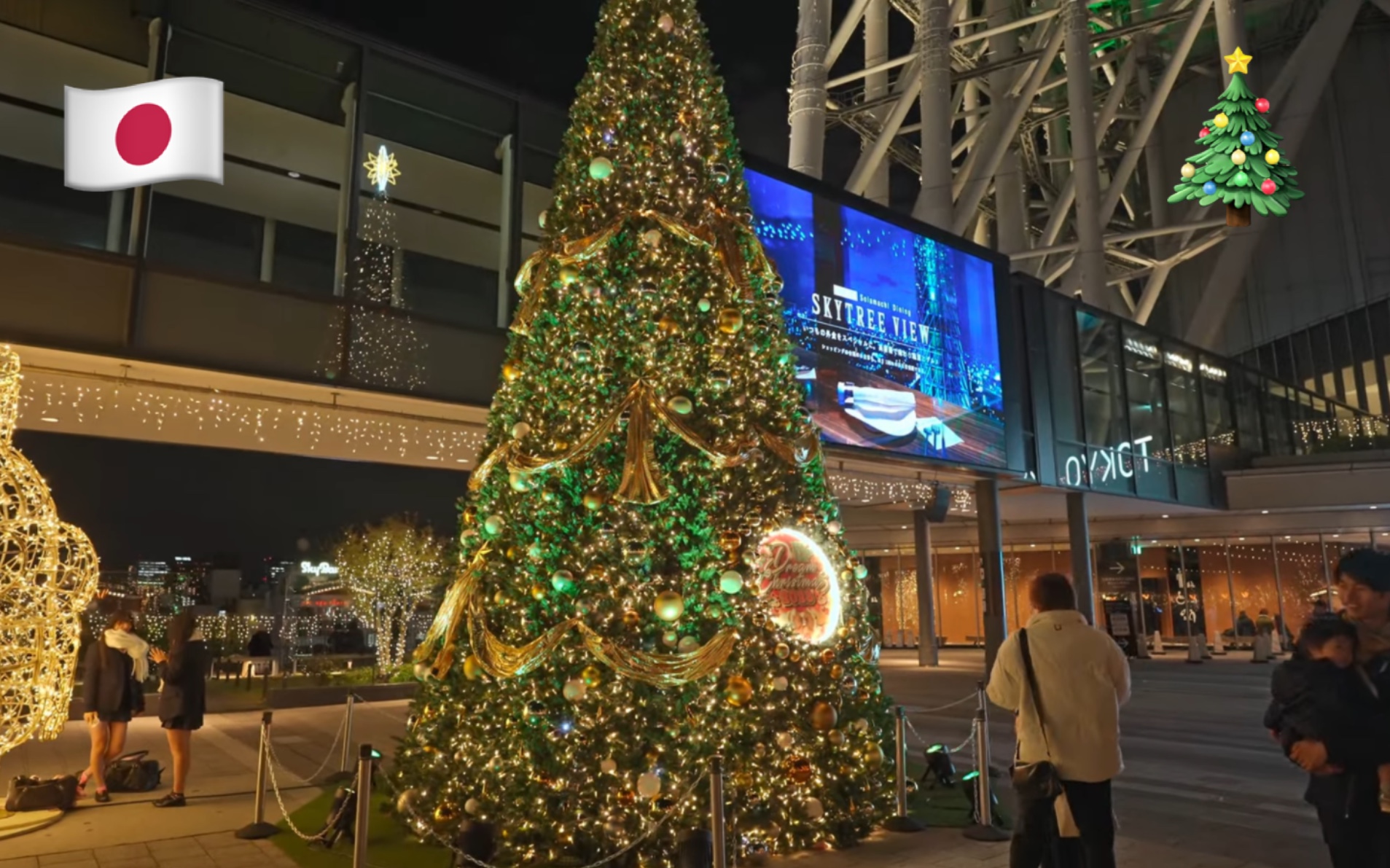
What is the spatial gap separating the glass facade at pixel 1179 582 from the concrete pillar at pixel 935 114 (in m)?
11.1

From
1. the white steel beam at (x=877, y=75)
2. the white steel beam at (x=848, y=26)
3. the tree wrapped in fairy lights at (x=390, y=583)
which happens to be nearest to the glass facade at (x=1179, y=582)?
the white steel beam at (x=877, y=75)

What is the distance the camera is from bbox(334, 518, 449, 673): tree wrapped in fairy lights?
2097cm

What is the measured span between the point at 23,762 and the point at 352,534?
14.3 metres

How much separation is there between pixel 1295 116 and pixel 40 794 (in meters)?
46.2

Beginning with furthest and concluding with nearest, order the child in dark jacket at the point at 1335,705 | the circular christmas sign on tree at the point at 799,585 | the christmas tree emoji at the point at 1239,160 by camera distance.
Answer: the christmas tree emoji at the point at 1239,160 < the circular christmas sign on tree at the point at 799,585 < the child in dark jacket at the point at 1335,705

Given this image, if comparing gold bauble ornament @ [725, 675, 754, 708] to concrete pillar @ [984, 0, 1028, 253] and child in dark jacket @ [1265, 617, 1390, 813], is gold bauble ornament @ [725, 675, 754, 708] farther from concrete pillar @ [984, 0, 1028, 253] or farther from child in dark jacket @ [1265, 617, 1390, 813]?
concrete pillar @ [984, 0, 1028, 253]

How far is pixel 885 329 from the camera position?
15609 millimetres

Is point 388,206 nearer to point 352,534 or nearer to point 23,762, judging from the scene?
point 23,762

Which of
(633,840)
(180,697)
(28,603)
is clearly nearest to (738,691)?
(633,840)

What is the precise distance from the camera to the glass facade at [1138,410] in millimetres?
20578

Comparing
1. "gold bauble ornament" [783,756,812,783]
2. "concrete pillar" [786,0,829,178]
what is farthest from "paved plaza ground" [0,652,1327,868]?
"concrete pillar" [786,0,829,178]

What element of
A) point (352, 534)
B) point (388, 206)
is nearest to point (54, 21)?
point (388, 206)

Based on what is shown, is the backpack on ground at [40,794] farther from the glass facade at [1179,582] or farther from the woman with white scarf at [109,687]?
the glass facade at [1179,582]

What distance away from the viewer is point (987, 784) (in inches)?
266
